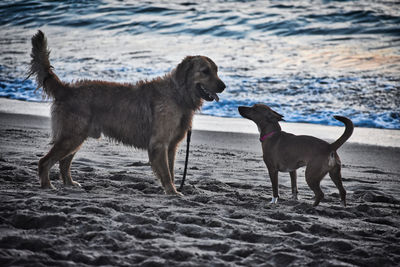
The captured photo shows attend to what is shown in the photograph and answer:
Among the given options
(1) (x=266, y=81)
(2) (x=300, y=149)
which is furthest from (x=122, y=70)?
(2) (x=300, y=149)

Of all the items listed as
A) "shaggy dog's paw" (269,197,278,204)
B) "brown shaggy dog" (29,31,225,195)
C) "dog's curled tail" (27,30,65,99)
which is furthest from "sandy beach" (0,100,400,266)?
"dog's curled tail" (27,30,65,99)

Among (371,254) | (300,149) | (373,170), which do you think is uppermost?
(300,149)

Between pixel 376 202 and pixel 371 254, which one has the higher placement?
pixel 371 254

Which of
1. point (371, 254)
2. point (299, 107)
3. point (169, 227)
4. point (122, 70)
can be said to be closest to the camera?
point (371, 254)

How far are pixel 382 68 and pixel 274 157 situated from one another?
11353mm

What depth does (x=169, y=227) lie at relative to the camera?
409 cm

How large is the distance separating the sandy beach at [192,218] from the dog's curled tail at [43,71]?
119 cm

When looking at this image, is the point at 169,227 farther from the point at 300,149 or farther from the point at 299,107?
the point at 299,107

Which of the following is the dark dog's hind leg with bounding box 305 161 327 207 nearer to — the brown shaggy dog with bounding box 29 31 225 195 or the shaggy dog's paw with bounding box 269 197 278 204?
the shaggy dog's paw with bounding box 269 197 278 204

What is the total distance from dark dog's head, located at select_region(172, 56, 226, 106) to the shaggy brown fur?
0.62 metres

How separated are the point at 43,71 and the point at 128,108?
120 centimetres

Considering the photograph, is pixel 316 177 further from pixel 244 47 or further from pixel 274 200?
pixel 244 47

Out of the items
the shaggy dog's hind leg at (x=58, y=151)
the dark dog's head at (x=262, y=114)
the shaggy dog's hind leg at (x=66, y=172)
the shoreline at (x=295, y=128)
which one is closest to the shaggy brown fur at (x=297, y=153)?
the dark dog's head at (x=262, y=114)

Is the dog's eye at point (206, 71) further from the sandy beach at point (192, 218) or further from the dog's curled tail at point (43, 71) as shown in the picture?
the dog's curled tail at point (43, 71)
